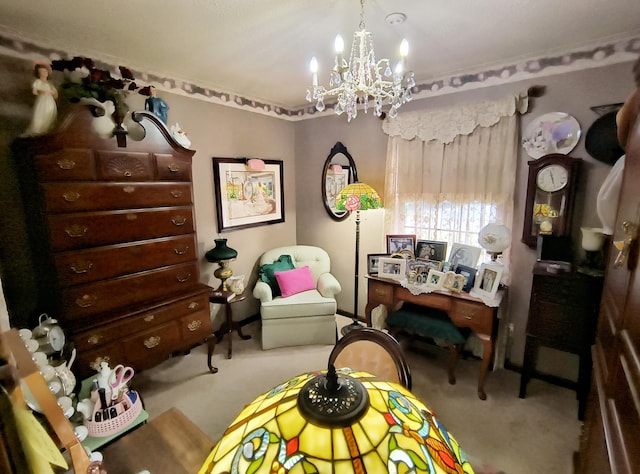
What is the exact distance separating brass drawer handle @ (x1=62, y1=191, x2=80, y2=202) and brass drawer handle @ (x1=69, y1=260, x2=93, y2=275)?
1.19ft

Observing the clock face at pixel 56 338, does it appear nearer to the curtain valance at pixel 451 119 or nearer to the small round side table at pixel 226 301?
the small round side table at pixel 226 301

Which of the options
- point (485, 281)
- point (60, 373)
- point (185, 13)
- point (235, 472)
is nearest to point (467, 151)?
point (485, 281)

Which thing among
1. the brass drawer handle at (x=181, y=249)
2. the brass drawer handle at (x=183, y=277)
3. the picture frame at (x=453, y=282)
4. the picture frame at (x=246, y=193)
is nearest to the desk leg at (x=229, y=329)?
the brass drawer handle at (x=183, y=277)

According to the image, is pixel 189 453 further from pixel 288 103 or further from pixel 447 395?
pixel 288 103

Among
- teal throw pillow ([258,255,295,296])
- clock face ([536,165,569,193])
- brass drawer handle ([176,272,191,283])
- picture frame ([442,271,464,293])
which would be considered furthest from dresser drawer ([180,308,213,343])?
clock face ([536,165,569,193])

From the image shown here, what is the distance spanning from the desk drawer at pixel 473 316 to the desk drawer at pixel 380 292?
509 millimetres

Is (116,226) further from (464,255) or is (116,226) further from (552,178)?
(552,178)

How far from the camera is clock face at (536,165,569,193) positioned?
217 centimetres

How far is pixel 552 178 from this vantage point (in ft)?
7.26

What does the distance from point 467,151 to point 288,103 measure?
79.0 inches

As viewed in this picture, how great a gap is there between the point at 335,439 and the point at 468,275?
7.84ft

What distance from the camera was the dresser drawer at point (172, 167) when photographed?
6.95 feet

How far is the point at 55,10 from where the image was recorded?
5.23 ft

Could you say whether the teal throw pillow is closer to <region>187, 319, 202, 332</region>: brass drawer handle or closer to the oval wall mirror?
the oval wall mirror
